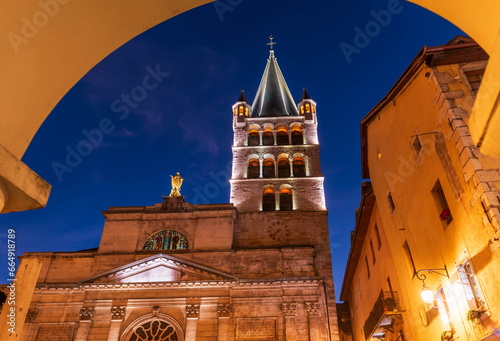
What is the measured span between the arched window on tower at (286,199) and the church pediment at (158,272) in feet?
29.1

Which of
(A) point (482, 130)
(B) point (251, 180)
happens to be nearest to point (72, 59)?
(A) point (482, 130)

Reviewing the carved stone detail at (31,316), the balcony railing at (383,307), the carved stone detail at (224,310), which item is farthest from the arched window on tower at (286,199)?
the carved stone detail at (31,316)

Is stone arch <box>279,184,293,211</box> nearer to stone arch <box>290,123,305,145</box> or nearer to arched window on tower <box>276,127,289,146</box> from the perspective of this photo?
arched window on tower <box>276,127,289,146</box>

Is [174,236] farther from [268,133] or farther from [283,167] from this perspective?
[268,133]

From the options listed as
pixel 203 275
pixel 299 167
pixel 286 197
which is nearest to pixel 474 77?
pixel 203 275

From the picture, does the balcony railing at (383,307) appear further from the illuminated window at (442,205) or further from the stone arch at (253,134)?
the stone arch at (253,134)

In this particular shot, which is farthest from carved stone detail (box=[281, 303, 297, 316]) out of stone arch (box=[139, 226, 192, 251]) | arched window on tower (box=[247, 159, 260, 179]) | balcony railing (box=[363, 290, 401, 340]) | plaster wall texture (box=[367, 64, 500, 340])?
arched window on tower (box=[247, 159, 260, 179])

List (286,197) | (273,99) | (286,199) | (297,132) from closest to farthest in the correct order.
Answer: (286,199), (286,197), (297,132), (273,99)

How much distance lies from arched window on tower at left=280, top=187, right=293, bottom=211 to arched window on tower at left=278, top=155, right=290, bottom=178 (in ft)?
4.90

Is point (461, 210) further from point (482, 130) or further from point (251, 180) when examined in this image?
point (251, 180)

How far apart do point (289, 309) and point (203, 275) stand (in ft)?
18.3

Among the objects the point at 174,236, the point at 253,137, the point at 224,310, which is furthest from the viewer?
the point at 253,137

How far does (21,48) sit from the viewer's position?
3.01 meters

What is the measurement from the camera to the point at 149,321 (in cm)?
2286
